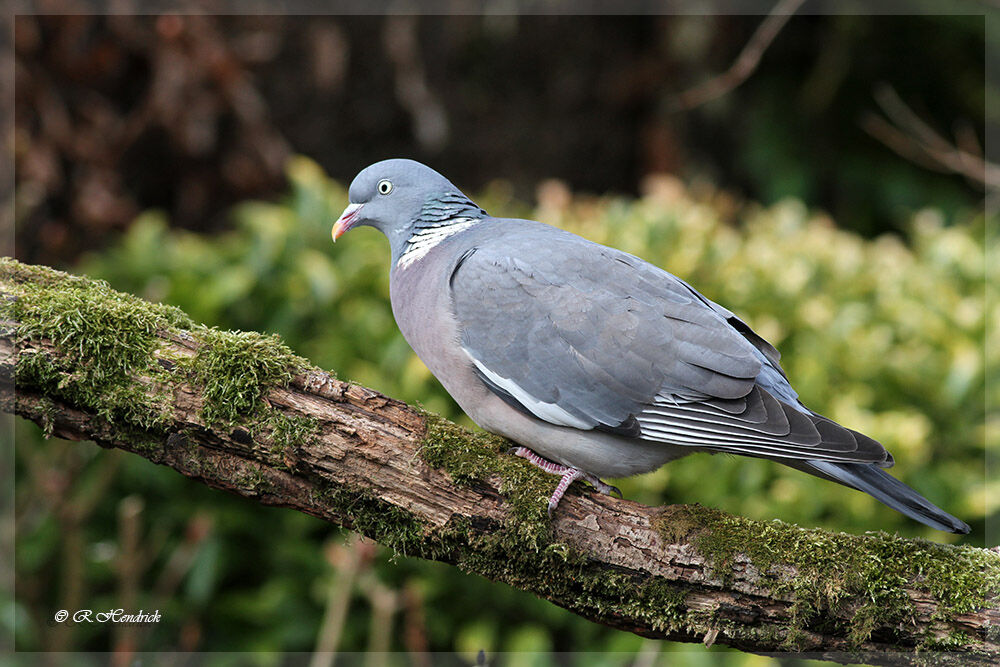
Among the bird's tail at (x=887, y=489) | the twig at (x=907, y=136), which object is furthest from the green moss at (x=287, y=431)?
the twig at (x=907, y=136)

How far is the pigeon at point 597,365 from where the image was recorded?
2428mm

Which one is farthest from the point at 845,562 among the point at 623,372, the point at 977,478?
the point at 977,478

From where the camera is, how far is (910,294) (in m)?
4.72

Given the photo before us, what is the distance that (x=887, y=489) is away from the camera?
91.5 inches

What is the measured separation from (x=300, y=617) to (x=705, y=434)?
6.93 ft

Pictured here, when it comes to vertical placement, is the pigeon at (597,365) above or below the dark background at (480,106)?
below

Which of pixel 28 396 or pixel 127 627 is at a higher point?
pixel 28 396

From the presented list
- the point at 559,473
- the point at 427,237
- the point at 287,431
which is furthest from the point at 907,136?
the point at 287,431

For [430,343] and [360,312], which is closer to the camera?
[430,343]

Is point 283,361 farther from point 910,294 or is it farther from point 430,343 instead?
point 910,294

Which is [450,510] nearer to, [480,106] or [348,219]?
[348,219]

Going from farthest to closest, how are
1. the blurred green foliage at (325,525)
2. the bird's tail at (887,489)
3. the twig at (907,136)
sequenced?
the twig at (907,136), the blurred green foliage at (325,525), the bird's tail at (887,489)

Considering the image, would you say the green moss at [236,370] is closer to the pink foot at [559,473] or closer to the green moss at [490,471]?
the green moss at [490,471]

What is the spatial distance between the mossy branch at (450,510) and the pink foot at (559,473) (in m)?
0.04
